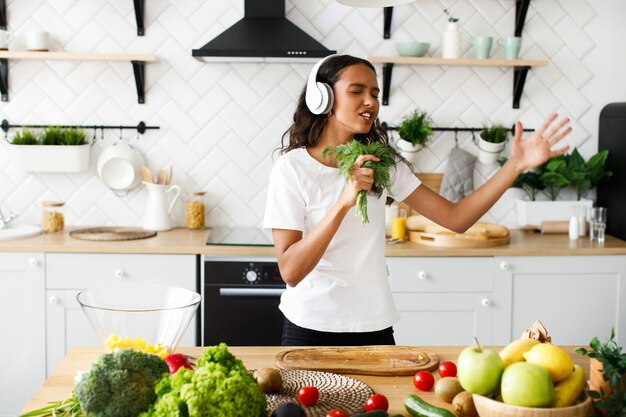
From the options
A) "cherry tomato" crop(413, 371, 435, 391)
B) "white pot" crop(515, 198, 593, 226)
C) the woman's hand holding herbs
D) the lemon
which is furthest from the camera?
"white pot" crop(515, 198, 593, 226)

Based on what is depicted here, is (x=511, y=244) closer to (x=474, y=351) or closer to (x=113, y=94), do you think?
(x=113, y=94)

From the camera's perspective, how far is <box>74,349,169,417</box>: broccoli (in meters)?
1.47

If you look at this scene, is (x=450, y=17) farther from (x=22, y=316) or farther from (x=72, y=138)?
(x=22, y=316)

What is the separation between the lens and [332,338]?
2.44 metres

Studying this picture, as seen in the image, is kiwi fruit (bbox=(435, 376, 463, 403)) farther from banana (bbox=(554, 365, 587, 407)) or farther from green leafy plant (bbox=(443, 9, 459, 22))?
green leafy plant (bbox=(443, 9, 459, 22))

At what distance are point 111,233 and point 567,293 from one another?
2.22 metres

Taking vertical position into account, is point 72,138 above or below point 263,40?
below

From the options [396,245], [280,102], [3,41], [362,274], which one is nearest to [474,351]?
[362,274]

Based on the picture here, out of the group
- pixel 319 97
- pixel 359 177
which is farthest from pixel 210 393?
pixel 319 97

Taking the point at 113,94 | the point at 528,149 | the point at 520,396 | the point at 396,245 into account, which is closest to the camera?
the point at 520,396

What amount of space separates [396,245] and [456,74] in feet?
3.57

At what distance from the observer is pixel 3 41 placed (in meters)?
4.07

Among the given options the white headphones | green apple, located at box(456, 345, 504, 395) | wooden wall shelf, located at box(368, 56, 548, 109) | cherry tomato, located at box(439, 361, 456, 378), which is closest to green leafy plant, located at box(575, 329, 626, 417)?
green apple, located at box(456, 345, 504, 395)

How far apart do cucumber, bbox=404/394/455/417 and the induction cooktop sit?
212 cm
